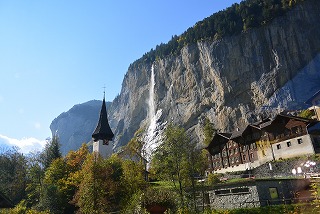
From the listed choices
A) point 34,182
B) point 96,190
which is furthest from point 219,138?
point 96,190

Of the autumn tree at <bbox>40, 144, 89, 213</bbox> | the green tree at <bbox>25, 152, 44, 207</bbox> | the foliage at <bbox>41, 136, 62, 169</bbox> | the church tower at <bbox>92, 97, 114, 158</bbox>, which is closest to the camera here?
the autumn tree at <bbox>40, 144, 89, 213</bbox>

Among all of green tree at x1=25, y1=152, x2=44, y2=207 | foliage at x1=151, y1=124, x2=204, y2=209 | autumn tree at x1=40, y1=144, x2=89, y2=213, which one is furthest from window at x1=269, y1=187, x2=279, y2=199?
green tree at x1=25, y1=152, x2=44, y2=207

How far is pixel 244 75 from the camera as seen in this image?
85.6 meters

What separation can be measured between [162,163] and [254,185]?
9.01m

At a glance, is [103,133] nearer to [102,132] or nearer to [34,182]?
[102,132]

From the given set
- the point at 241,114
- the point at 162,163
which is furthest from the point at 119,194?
the point at 241,114

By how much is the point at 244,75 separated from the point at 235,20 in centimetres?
2176

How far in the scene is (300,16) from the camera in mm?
86812

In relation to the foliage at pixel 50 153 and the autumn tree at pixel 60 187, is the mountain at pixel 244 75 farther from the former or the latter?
the autumn tree at pixel 60 187

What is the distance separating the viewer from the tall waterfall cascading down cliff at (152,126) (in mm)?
94694

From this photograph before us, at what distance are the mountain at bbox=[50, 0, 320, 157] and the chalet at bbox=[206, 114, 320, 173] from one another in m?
20.1

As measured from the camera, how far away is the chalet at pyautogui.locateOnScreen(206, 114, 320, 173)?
46469mm

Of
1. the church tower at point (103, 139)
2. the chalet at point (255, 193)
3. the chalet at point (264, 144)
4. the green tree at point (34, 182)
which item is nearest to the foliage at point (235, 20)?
the chalet at point (264, 144)

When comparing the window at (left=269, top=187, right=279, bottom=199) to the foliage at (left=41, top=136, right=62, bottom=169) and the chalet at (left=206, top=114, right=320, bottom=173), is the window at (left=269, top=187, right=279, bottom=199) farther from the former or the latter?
the foliage at (left=41, top=136, right=62, bottom=169)
